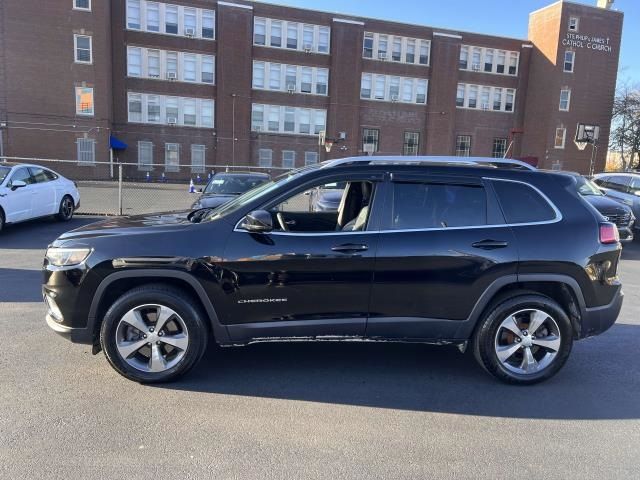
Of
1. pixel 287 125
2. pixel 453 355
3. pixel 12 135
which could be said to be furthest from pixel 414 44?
pixel 453 355

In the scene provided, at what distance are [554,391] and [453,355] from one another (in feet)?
3.20

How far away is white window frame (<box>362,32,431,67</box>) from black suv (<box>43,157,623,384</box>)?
38182mm

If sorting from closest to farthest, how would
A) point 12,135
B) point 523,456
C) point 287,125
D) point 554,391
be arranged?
point 523,456
point 554,391
point 12,135
point 287,125

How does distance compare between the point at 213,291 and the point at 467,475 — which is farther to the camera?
the point at 213,291

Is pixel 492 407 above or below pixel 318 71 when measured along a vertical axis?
below

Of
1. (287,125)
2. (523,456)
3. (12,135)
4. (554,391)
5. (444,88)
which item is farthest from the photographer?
(444,88)

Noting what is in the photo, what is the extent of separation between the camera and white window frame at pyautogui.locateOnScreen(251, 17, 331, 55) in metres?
36.8

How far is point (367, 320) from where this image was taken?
385 centimetres

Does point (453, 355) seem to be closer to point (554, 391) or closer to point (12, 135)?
point (554, 391)

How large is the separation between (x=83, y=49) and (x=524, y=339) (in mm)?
35347

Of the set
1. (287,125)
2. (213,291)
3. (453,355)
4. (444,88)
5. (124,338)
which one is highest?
(444,88)

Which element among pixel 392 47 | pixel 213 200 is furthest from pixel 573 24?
pixel 213 200

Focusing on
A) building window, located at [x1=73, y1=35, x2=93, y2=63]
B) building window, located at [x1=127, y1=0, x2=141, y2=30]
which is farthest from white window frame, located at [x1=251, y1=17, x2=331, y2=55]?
building window, located at [x1=73, y1=35, x2=93, y2=63]

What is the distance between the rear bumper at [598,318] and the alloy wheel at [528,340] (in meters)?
0.28
